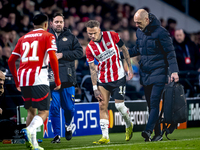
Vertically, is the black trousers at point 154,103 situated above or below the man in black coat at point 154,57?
below

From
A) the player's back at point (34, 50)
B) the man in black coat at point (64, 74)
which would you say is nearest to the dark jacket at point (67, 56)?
the man in black coat at point (64, 74)

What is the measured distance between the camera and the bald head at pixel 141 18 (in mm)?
6441

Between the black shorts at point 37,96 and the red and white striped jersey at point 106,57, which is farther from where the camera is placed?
the red and white striped jersey at point 106,57

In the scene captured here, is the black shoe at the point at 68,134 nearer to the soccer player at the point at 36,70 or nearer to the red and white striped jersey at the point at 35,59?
the soccer player at the point at 36,70

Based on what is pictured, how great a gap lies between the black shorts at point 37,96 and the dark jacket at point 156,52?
201cm

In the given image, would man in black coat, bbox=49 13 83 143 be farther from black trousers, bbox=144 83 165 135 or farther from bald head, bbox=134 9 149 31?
black trousers, bbox=144 83 165 135

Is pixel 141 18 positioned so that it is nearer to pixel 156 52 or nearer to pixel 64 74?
pixel 156 52

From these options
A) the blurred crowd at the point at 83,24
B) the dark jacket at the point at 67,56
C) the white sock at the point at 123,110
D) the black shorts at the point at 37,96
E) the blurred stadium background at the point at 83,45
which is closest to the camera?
the black shorts at the point at 37,96

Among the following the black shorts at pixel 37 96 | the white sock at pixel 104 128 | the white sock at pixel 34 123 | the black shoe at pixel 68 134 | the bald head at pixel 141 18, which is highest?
the bald head at pixel 141 18

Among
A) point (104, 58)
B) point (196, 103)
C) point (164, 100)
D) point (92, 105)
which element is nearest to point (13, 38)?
point (92, 105)

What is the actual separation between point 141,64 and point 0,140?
3.22 meters

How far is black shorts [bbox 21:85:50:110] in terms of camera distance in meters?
5.29

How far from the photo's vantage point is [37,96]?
17.4ft

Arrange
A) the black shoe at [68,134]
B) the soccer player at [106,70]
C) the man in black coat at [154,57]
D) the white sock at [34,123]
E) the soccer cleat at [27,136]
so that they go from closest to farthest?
the soccer cleat at [27,136]
the white sock at [34,123]
the man in black coat at [154,57]
the soccer player at [106,70]
the black shoe at [68,134]
